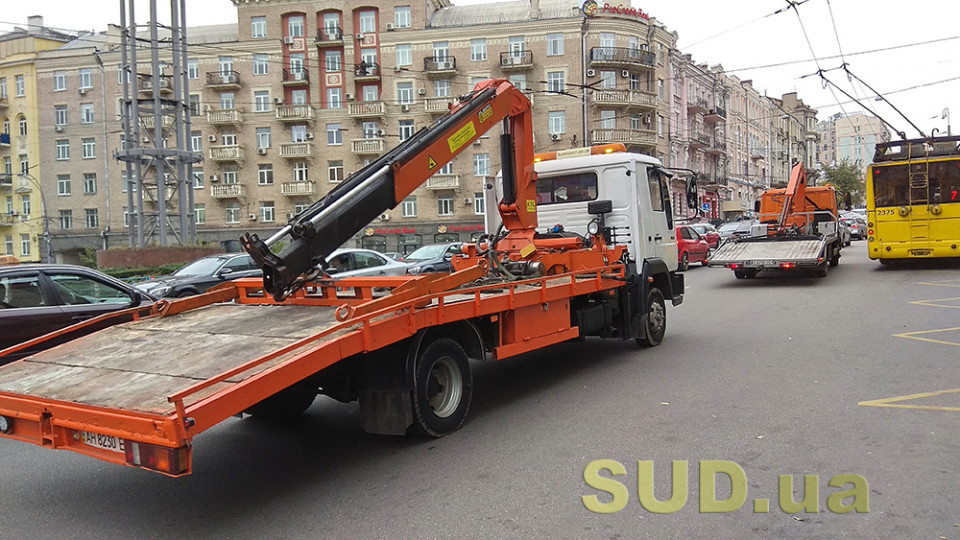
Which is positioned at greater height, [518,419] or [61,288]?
[61,288]

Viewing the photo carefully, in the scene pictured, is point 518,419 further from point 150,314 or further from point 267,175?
point 267,175

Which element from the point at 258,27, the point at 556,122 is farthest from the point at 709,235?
the point at 258,27

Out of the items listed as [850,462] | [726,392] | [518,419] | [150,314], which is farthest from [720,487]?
[150,314]

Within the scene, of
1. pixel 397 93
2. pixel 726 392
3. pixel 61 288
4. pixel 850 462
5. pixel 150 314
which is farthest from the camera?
pixel 397 93

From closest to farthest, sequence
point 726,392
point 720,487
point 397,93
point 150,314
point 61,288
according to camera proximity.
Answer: point 720,487 → point 150,314 → point 726,392 → point 61,288 → point 397,93

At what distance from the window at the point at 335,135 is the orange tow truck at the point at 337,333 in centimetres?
4263

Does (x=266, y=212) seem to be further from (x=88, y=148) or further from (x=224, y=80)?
(x=88, y=148)

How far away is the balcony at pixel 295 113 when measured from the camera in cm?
4847

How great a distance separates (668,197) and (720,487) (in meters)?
6.38

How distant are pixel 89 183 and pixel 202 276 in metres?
42.1

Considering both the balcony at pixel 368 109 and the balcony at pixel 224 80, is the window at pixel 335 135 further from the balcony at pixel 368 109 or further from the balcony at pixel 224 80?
the balcony at pixel 224 80

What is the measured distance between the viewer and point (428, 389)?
5.68m

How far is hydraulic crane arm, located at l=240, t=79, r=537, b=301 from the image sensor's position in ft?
18.1

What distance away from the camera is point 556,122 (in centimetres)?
4719
